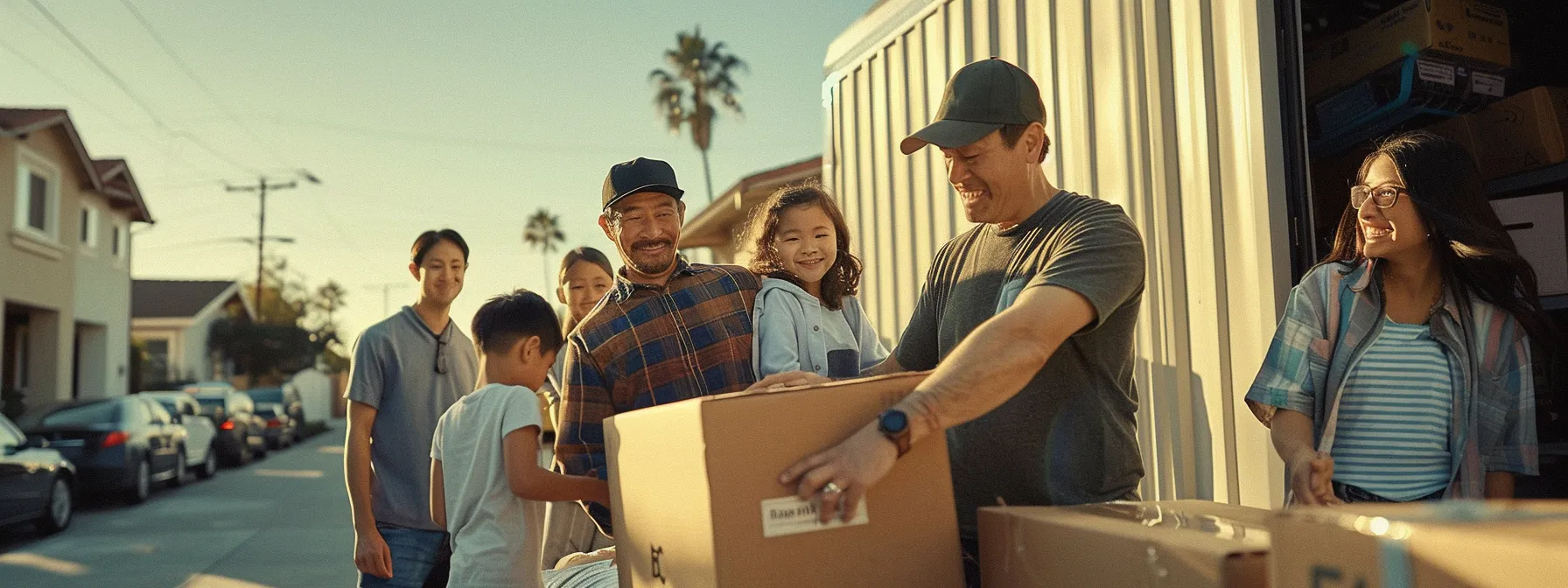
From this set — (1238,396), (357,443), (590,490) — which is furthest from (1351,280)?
(357,443)

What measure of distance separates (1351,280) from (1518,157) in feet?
4.60

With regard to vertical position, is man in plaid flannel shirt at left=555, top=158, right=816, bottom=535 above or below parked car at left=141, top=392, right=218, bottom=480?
above

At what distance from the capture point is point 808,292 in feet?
10.6

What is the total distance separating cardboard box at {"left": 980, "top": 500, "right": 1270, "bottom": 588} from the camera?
136 cm

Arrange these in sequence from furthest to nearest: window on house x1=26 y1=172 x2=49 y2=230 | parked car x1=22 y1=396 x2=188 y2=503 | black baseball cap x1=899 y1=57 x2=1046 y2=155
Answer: window on house x1=26 y1=172 x2=49 y2=230, parked car x1=22 y1=396 x2=188 y2=503, black baseball cap x1=899 y1=57 x2=1046 y2=155

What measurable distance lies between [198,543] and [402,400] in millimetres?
8166

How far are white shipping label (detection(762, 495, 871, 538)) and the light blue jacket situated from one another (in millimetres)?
1137

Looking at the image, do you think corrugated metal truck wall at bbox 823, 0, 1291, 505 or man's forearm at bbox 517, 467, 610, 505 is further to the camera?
corrugated metal truck wall at bbox 823, 0, 1291, 505

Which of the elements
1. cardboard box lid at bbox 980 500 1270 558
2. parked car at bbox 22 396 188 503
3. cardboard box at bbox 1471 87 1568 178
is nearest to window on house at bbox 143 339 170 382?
parked car at bbox 22 396 188 503

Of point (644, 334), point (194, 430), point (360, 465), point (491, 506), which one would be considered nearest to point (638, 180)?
point (644, 334)

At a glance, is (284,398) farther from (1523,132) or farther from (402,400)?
(1523,132)

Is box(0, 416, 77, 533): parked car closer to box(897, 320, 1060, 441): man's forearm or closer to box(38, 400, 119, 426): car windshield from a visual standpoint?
box(38, 400, 119, 426): car windshield

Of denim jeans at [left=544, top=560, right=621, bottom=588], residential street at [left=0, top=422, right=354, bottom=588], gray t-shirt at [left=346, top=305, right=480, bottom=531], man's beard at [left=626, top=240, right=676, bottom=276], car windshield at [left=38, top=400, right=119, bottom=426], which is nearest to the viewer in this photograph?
denim jeans at [left=544, top=560, right=621, bottom=588]

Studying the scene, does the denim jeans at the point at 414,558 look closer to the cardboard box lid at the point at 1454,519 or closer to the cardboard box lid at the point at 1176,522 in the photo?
the cardboard box lid at the point at 1176,522
